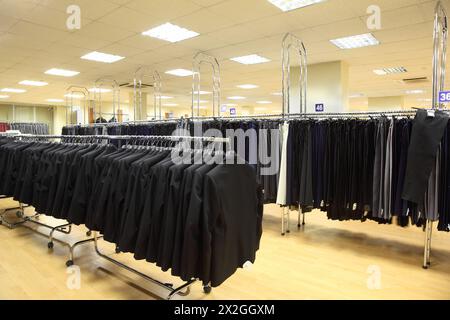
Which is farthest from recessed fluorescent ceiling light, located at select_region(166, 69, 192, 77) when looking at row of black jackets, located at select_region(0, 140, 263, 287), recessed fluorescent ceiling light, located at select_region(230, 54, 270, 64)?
row of black jackets, located at select_region(0, 140, 263, 287)

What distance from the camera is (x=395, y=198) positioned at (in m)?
3.11

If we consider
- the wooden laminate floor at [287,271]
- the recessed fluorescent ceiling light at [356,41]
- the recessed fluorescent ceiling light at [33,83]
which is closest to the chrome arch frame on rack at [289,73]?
the recessed fluorescent ceiling light at [356,41]

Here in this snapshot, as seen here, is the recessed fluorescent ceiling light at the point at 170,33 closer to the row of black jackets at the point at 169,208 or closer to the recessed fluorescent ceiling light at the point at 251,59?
the recessed fluorescent ceiling light at the point at 251,59

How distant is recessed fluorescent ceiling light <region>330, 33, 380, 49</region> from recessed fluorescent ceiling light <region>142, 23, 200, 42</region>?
2.80m

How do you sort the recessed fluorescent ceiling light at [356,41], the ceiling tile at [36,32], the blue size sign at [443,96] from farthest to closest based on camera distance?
the recessed fluorescent ceiling light at [356,41] < the ceiling tile at [36,32] < the blue size sign at [443,96]

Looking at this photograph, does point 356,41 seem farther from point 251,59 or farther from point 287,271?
point 287,271

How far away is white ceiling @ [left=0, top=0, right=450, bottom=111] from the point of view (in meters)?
4.31

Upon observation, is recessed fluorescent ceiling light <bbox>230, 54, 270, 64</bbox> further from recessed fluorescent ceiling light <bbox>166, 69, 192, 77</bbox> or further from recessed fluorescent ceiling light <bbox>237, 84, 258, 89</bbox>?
recessed fluorescent ceiling light <bbox>237, 84, 258, 89</bbox>

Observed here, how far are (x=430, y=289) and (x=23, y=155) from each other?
4553 millimetres

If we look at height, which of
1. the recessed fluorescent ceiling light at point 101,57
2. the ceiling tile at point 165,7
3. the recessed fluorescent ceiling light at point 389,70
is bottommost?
the ceiling tile at point 165,7

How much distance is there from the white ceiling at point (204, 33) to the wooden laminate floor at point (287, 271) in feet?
10.5

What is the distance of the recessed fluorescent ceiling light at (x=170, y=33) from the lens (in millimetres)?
5191
